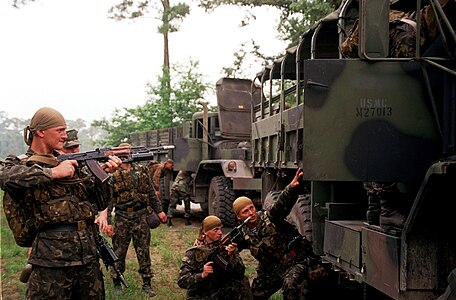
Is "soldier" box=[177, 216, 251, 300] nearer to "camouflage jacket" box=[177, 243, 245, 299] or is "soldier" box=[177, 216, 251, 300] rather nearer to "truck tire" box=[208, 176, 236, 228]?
"camouflage jacket" box=[177, 243, 245, 299]

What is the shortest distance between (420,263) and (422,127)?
2.29ft

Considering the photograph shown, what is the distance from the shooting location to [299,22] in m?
13.6

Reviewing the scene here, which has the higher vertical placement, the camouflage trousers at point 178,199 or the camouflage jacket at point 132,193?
the camouflage jacket at point 132,193

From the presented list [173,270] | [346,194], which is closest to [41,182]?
[346,194]

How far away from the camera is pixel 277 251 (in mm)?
5160

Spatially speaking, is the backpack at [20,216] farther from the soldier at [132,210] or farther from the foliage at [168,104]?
the foliage at [168,104]

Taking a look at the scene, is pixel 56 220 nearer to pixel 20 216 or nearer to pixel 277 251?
pixel 20 216

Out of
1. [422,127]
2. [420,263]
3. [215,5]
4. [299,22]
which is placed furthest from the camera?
[215,5]

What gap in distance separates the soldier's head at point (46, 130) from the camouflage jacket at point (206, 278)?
5.04ft

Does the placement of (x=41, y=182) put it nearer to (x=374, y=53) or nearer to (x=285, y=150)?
(x=374, y=53)

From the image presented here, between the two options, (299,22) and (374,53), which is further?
(299,22)

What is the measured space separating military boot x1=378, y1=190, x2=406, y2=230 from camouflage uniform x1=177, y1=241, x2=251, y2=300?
5.30ft

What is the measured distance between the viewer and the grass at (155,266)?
6418 mm

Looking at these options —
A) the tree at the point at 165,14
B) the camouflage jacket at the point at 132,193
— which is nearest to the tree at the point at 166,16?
the tree at the point at 165,14
